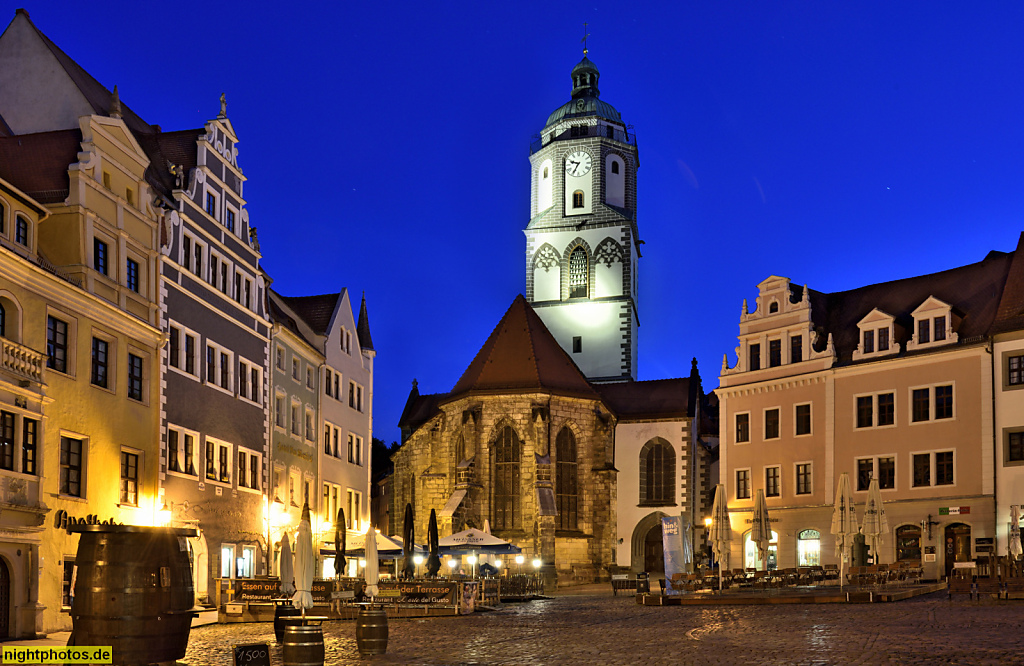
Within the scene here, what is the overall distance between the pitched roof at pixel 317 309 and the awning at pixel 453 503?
425 inches

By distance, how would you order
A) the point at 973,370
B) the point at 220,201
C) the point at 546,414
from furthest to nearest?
the point at 546,414 < the point at 973,370 < the point at 220,201

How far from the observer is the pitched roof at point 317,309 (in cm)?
4856

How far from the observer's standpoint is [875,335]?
4719cm

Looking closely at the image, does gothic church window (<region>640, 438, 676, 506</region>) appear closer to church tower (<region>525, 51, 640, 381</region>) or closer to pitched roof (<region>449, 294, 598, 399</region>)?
pitched roof (<region>449, 294, 598, 399</region>)

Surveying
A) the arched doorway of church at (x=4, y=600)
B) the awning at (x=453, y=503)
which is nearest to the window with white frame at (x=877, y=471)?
the awning at (x=453, y=503)

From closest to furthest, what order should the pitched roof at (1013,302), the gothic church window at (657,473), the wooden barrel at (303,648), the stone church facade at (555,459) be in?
the wooden barrel at (303,648), the pitched roof at (1013,302), the stone church facade at (555,459), the gothic church window at (657,473)

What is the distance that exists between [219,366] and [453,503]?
19.8 metres

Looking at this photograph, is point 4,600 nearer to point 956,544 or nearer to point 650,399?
point 956,544

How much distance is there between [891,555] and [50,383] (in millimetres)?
30942

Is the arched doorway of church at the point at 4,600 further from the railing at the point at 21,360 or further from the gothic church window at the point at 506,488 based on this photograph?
the gothic church window at the point at 506,488

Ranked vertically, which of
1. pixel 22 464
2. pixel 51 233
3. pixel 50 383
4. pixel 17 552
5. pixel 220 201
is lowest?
pixel 17 552

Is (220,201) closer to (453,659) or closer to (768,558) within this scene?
(453,659)

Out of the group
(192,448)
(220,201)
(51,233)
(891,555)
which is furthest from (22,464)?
(891,555)

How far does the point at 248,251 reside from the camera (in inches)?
1571
